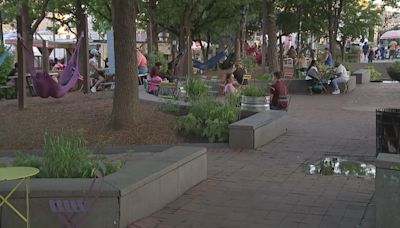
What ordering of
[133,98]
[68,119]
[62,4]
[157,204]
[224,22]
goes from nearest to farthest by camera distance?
1. [157,204]
2. [133,98]
3. [68,119]
4. [62,4]
5. [224,22]

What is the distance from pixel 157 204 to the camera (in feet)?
18.0

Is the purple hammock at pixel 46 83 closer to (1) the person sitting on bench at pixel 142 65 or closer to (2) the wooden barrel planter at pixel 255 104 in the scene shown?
(2) the wooden barrel planter at pixel 255 104

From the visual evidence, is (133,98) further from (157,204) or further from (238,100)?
(157,204)

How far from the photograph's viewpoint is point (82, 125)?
31.0 feet

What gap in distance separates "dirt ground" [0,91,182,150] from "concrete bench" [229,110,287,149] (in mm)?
961

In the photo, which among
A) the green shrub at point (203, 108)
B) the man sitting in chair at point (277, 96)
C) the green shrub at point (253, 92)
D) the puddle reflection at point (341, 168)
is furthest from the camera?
the man sitting in chair at point (277, 96)

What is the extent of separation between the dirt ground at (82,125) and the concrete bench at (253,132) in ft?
3.15

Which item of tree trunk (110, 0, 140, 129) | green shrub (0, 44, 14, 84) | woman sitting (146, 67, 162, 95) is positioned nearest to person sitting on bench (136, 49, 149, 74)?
woman sitting (146, 67, 162, 95)

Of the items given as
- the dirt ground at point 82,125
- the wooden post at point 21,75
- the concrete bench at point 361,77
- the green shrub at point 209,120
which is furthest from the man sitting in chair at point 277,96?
the concrete bench at point 361,77

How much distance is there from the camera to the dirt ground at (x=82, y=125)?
28.9 ft

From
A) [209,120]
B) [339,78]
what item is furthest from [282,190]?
[339,78]

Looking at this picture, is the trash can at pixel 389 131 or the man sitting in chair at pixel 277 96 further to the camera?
the man sitting in chair at pixel 277 96

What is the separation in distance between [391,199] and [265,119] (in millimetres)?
5146

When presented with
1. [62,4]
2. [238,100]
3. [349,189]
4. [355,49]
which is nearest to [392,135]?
[349,189]
